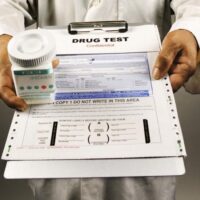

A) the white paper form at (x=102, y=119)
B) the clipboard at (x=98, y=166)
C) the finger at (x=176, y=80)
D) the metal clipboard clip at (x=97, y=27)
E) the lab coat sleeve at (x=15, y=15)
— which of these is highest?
the lab coat sleeve at (x=15, y=15)

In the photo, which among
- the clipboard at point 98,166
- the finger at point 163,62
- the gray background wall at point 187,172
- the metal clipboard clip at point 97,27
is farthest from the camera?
the gray background wall at point 187,172

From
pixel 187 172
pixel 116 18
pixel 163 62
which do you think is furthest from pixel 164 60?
pixel 187 172

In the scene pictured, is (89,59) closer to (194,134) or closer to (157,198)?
(157,198)

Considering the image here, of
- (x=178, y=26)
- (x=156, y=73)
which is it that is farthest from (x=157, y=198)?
(x=178, y=26)

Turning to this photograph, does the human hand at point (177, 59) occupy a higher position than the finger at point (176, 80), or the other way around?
the human hand at point (177, 59)

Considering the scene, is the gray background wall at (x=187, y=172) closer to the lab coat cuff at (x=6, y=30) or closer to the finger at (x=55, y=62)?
the lab coat cuff at (x=6, y=30)

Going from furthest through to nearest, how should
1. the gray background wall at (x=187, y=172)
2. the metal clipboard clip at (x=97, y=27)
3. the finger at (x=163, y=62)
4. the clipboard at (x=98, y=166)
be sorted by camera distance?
1. the gray background wall at (x=187, y=172)
2. the metal clipboard clip at (x=97, y=27)
3. the finger at (x=163, y=62)
4. the clipboard at (x=98, y=166)

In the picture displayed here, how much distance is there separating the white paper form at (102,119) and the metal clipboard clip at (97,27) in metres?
0.09

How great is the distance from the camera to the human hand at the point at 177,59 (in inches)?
21.4

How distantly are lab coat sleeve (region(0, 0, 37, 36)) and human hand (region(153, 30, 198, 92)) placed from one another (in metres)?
0.28

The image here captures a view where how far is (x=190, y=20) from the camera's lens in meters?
0.62

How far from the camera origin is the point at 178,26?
619 millimetres

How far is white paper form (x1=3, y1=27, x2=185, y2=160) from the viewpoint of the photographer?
17.8 inches

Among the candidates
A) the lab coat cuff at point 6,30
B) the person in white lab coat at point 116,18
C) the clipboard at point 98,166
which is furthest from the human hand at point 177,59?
the lab coat cuff at point 6,30
